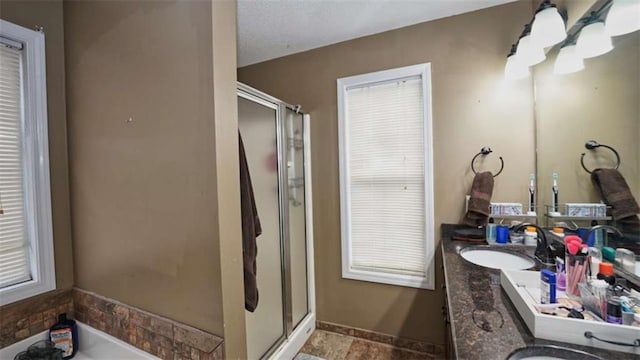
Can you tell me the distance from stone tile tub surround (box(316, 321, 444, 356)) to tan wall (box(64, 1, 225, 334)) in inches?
59.4

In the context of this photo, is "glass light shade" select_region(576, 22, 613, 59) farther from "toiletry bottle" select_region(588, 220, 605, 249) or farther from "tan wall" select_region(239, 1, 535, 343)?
"toiletry bottle" select_region(588, 220, 605, 249)

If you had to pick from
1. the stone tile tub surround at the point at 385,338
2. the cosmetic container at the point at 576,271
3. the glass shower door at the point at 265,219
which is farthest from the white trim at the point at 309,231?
the cosmetic container at the point at 576,271

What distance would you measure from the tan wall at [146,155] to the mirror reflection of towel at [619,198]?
1660 mm

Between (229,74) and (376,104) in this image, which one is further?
(376,104)

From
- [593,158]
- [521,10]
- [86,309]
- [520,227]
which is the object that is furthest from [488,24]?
[86,309]

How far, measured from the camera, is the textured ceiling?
64.7 inches

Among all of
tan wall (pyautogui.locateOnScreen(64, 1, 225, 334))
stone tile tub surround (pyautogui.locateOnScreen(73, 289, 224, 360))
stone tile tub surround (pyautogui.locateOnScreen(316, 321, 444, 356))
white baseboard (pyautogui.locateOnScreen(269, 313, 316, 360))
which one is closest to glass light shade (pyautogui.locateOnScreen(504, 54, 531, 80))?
tan wall (pyautogui.locateOnScreen(64, 1, 225, 334))

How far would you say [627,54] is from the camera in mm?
1032

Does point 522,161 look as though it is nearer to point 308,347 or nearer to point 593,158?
point 593,158

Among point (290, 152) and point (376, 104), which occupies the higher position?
point (376, 104)

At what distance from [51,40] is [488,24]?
2644 millimetres

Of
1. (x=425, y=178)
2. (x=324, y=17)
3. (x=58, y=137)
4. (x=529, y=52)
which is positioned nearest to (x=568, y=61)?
(x=529, y=52)

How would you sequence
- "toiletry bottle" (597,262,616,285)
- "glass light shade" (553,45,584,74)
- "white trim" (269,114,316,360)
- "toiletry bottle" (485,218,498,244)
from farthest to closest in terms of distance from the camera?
"white trim" (269,114,316,360) < "toiletry bottle" (485,218,498,244) < "glass light shade" (553,45,584,74) < "toiletry bottle" (597,262,616,285)

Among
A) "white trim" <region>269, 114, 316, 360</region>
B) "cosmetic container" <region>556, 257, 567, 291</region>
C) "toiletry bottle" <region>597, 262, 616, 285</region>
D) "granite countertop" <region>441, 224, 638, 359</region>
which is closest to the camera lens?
"granite countertop" <region>441, 224, 638, 359</region>
